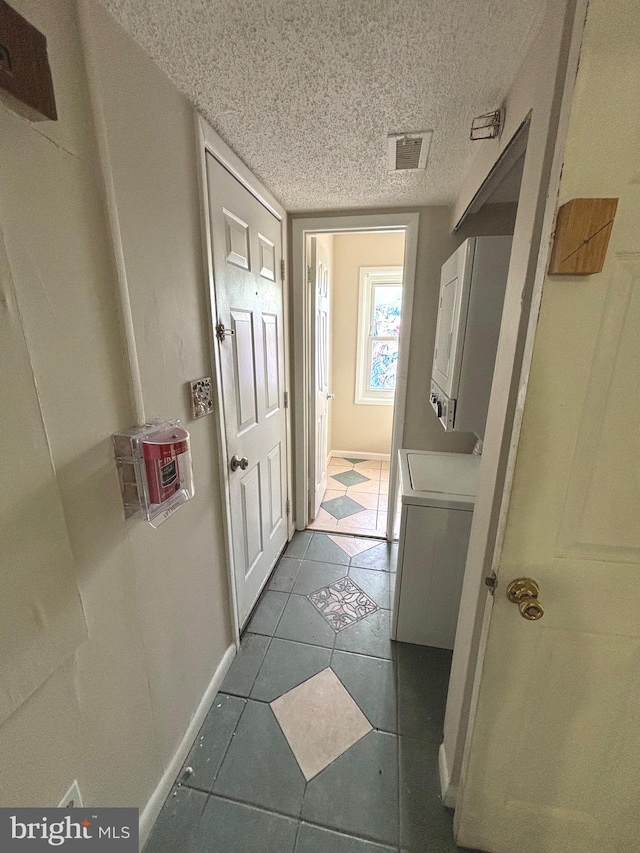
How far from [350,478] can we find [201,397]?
8.43 ft

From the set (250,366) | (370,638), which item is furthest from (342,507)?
(250,366)

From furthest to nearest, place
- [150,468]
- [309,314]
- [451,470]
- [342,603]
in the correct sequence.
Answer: [309,314]
[342,603]
[451,470]
[150,468]

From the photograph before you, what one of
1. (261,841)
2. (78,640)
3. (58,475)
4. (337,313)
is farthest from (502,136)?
(337,313)

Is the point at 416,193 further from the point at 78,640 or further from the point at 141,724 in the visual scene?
the point at 141,724

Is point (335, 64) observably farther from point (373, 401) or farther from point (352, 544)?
point (373, 401)

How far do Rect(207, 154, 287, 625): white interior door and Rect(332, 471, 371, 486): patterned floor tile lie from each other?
136cm

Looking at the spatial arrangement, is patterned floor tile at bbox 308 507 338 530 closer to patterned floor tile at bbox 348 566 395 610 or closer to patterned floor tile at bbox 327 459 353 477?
patterned floor tile at bbox 348 566 395 610

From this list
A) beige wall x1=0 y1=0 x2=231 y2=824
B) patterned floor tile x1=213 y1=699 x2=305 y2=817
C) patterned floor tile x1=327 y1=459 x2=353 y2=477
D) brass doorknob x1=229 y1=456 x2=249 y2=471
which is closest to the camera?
beige wall x1=0 y1=0 x2=231 y2=824

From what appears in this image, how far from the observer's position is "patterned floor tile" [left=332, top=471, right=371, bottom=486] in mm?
3463

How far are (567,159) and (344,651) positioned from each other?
76.1 inches

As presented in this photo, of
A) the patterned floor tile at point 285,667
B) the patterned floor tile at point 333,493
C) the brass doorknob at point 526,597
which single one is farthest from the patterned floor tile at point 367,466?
the brass doorknob at point 526,597

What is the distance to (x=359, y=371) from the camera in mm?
3871

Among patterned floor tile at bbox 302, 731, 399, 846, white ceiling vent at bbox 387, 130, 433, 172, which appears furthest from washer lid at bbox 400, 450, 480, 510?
white ceiling vent at bbox 387, 130, 433, 172

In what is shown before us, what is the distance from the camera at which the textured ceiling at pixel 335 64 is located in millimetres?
733
